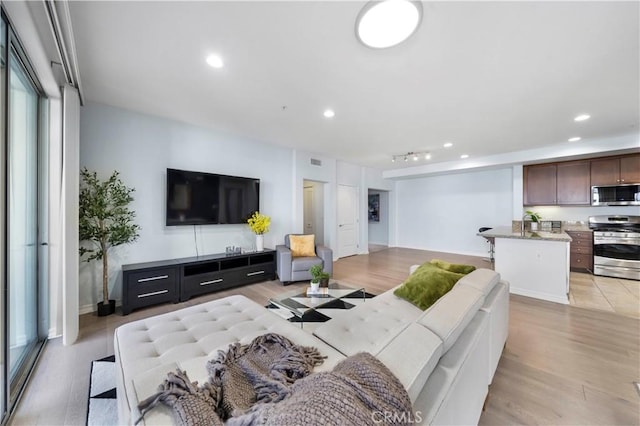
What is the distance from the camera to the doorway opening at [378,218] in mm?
8266

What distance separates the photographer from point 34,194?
219cm

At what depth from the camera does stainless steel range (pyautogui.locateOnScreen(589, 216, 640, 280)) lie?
13.9 feet

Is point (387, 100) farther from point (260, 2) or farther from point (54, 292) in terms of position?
point (54, 292)

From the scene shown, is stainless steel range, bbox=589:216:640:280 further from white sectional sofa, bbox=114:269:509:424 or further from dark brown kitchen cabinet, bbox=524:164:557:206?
white sectional sofa, bbox=114:269:509:424

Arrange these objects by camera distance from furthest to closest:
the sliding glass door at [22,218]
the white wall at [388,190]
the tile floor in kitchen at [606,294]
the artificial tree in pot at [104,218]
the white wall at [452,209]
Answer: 1. the white wall at [388,190]
2. the white wall at [452,209]
3. the tile floor in kitchen at [606,294]
4. the artificial tree in pot at [104,218]
5. the sliding glass door at [22,218]

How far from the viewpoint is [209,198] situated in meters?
3.71

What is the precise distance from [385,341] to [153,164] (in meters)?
3.65

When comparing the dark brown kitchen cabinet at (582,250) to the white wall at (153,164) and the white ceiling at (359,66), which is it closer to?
the white ceiling at (359,66)

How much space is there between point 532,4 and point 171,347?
2.96 meters

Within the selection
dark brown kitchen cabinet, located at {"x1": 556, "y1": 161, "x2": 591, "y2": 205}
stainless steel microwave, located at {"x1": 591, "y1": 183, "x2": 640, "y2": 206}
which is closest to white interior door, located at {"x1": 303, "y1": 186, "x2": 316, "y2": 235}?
dark brown kitchen cabinet, located at {"x1": 556, "y1": 161, "x2": 591, "y2": 205}

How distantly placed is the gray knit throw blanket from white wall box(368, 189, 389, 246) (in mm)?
7414

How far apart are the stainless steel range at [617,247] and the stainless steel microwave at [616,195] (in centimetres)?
31

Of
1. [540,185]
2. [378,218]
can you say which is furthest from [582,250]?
[378,218]

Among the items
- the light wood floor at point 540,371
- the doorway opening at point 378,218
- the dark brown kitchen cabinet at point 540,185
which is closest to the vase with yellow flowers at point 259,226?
the light wood floor at point 540,371
